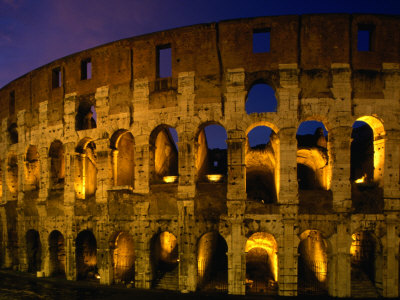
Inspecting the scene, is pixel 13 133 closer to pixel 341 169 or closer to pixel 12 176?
pixel 12 176

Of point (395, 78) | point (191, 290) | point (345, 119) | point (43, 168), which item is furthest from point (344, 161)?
point (43, 168)

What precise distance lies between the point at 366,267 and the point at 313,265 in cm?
210

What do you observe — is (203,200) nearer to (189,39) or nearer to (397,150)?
(189,39)

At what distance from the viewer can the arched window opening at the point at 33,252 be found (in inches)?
628

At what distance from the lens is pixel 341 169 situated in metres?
11.2

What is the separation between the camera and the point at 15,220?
1697cm

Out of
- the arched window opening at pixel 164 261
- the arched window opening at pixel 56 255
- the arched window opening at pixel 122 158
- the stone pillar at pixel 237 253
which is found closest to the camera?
the stone pillar at pixel 237 253

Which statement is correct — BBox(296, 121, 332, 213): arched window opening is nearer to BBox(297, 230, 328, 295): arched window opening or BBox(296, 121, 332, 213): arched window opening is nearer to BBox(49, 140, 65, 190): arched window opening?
BBox(297, 230, 328, 295): arched window opening

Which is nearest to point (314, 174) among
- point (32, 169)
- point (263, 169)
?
point (263, 169)

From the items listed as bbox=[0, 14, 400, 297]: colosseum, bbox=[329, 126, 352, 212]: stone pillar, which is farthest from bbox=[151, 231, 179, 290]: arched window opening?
bbox=[329, 126, 352, 212]: stone pillar

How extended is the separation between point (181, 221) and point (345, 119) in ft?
24.9

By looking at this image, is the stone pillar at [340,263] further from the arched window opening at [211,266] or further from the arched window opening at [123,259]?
the arched window opening at [123,259]

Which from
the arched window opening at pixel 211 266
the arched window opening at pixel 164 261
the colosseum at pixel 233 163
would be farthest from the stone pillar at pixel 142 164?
the arched window opening at pixel 211 266

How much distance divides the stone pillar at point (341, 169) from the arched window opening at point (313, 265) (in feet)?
5.57
